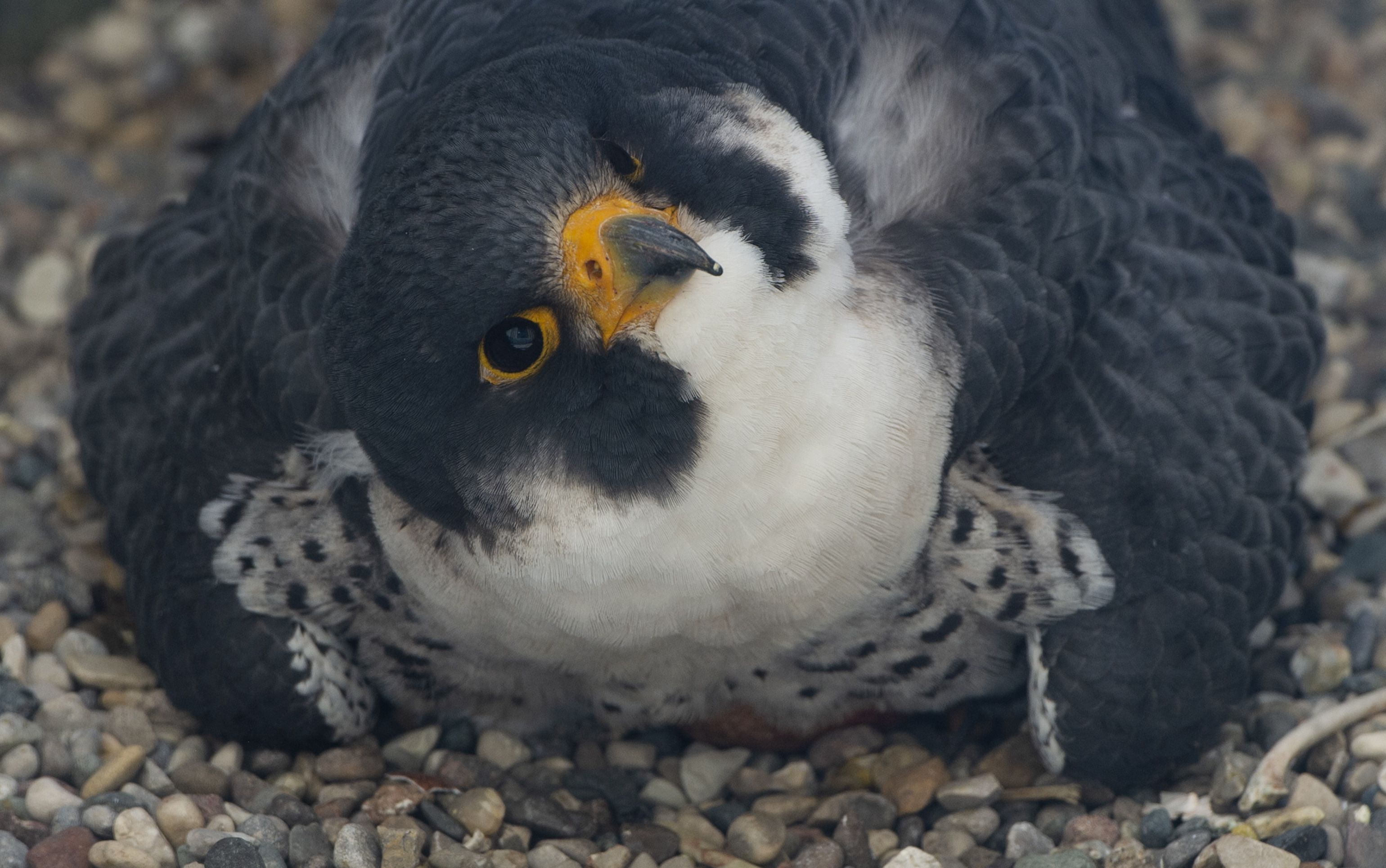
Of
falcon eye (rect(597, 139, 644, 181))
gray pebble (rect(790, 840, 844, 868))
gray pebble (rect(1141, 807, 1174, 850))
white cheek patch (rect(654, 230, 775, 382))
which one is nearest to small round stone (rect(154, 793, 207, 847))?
gray pebble (rect(790, 840, 844, 868))

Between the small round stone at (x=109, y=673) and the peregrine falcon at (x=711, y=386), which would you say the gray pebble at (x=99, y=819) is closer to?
the peregrine falcon at (x=711, y=386)

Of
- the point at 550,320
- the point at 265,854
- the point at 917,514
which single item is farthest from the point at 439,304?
the point at 265,854

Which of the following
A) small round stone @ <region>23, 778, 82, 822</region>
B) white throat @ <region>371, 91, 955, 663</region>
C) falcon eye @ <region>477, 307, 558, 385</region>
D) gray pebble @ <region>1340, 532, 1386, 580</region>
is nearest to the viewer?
falcon eye @ <region>477, 307, 558, 385</region>

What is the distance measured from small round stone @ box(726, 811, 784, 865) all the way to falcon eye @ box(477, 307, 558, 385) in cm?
199

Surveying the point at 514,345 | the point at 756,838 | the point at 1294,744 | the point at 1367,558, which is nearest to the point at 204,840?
the point at 756,838

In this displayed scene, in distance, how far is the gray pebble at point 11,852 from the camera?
183 inches

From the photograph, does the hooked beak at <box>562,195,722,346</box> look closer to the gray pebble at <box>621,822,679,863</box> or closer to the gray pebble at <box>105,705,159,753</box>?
the gray pebble at <box>621,822,679,863</box>

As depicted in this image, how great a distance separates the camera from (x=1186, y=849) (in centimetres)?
494

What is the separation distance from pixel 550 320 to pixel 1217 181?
3051 millimetres

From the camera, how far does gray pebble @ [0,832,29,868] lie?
15.2ft

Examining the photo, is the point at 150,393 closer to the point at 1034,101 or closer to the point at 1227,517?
the point at 1034,101

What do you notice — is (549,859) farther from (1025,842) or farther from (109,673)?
(109,673)

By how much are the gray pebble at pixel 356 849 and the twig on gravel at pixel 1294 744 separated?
2695 millimetres

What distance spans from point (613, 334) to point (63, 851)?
2.32 meters
